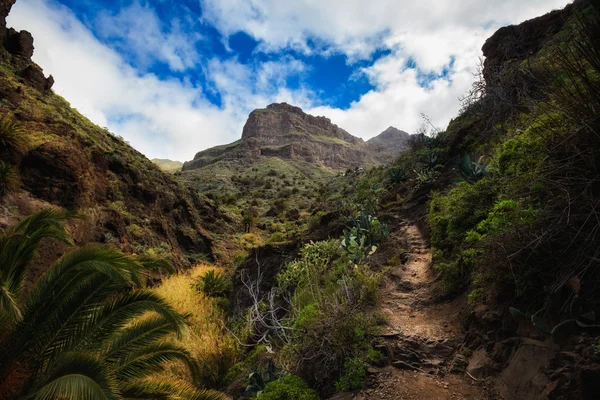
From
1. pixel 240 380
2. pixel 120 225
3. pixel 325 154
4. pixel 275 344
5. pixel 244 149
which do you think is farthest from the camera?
pixel 325 154

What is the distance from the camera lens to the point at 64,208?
948 cm

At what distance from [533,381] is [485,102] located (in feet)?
30.1

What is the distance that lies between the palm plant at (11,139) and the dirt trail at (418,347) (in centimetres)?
1106

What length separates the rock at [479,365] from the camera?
320 centimetres

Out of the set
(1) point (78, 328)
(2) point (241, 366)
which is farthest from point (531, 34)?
(1) point (78, 328)

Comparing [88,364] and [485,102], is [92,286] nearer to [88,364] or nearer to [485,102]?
[88,364]

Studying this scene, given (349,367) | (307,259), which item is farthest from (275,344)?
(349,367)

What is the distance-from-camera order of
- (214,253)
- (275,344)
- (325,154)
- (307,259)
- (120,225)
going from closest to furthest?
(275,344)
(307,259)
(120,225)
(214,253)
(325,154)

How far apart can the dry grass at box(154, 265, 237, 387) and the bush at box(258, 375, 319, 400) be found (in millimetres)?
1547

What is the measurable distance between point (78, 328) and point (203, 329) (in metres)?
5.37

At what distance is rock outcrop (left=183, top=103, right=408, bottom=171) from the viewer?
72688 millimetres

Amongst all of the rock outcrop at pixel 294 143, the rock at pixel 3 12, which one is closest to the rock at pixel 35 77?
the rock at pixel 3 12

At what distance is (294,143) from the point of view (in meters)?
80.3

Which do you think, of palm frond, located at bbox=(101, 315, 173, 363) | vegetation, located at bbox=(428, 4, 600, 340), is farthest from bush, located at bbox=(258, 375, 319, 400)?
vegetation, located at bbox=(428, 4, 600, 340)
